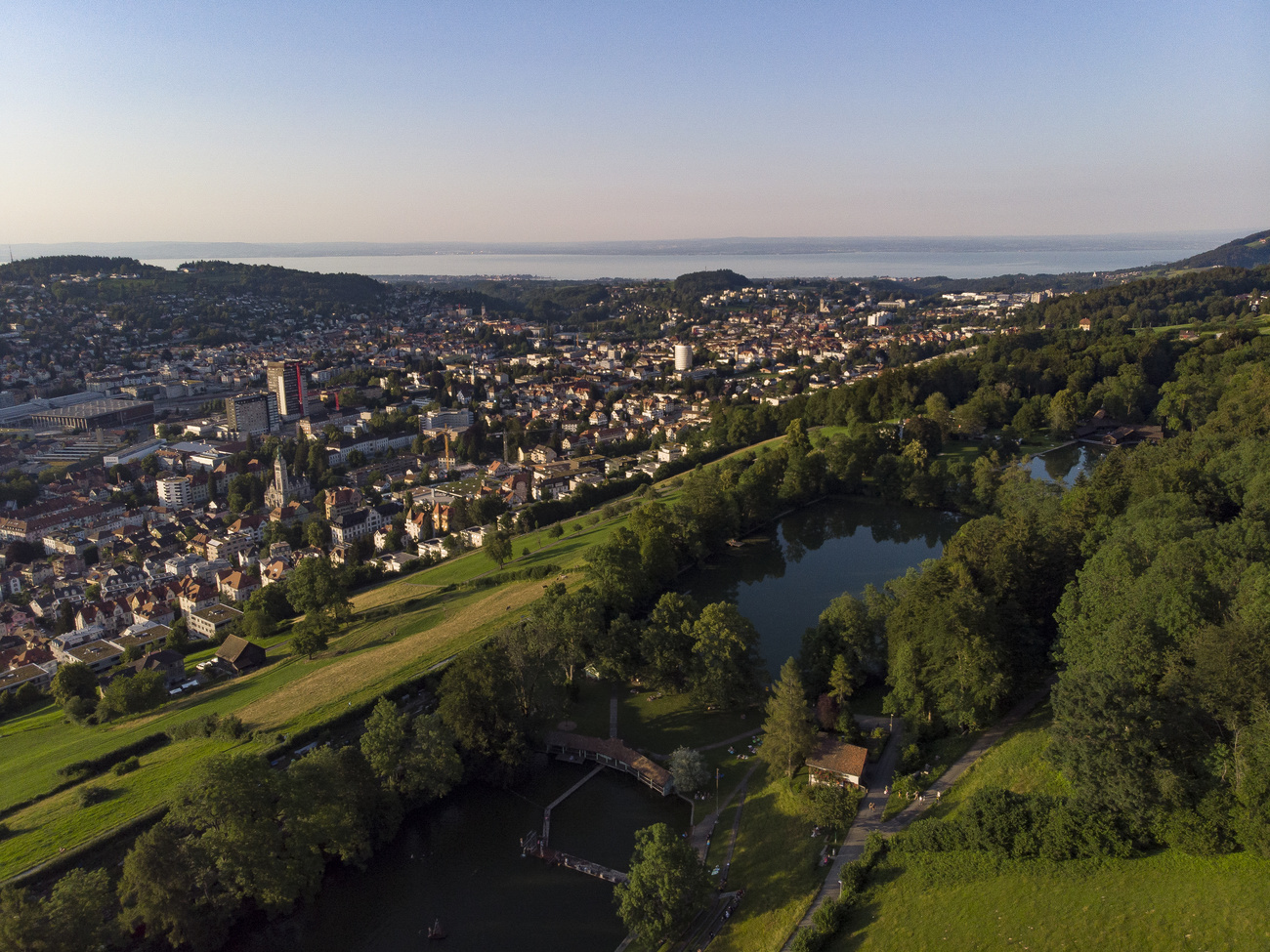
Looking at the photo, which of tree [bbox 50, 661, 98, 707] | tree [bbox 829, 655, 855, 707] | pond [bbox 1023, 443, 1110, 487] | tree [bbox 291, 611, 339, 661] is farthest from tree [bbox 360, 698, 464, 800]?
pond [bbox 1023, 443, 1110, 487]

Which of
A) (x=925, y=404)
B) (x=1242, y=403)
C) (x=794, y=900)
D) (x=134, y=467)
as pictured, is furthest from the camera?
(x=134, y=467)

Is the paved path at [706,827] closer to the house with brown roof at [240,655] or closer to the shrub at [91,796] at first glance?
the shrub at [91,796]

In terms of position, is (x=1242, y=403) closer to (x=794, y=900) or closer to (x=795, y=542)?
(x=795, y=542)

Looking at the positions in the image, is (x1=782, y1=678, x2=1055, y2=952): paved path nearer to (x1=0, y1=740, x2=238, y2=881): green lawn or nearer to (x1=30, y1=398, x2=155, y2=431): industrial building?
(x1=0, y1=740, x2=238, y2=881): green lawn

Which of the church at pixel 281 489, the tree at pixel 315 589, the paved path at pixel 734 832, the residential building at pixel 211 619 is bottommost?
the residential building at pixel 211 619

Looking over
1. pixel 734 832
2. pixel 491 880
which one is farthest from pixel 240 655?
pixel 734 832

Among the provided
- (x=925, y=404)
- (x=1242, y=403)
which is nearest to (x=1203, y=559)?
(x=1242, y=403)

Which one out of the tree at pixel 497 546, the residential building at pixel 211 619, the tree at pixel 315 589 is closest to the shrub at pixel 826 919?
the tree at pixel 315 589
